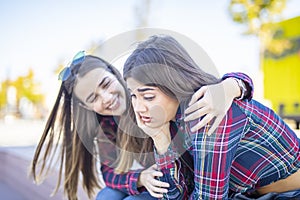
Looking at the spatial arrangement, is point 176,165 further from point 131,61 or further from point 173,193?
point 131,61

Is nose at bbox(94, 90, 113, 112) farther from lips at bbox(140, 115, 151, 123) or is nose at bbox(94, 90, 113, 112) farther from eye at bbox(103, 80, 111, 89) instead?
lips at bbox(140, 115, 151, 123)

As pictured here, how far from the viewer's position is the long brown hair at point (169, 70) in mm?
649

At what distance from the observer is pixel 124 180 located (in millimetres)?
937

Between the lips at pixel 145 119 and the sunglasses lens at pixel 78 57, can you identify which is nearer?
the lips at pixel 145 119

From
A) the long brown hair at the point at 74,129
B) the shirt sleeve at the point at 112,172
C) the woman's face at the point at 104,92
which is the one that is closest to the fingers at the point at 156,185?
the shirt sleeve at the point at 112,172

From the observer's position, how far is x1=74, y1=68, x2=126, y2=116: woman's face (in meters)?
0.95

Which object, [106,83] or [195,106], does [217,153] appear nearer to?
[195,106]

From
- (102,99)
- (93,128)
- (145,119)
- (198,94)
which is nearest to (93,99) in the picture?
(102,99)

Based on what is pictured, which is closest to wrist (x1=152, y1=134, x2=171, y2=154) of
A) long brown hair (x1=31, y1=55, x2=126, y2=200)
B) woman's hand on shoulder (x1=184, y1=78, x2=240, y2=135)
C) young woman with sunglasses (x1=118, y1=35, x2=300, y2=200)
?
young woman with sunglasses (x1=118, y1=35, x2=300, y2=200)

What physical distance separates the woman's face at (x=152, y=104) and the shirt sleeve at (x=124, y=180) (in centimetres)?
25

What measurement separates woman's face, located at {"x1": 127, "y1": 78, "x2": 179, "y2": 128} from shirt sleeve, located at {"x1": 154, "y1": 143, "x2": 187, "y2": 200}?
0.06 m

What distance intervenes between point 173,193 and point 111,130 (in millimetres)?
350

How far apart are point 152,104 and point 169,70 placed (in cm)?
7

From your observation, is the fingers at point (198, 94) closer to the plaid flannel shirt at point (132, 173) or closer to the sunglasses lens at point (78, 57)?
the plaid flannel shirt at point (132, 173)
